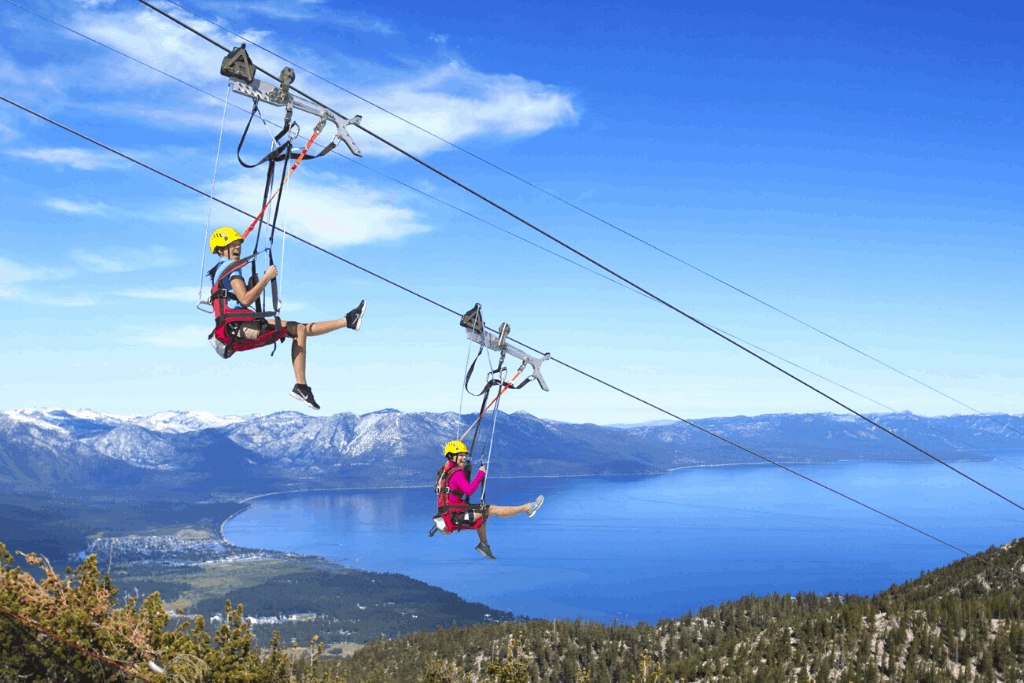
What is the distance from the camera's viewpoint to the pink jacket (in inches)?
532

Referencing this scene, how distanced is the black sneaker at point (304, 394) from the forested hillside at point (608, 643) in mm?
8895

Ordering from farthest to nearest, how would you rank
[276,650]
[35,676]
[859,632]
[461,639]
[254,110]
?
1. [461,639]
2. [859,632]
3. [276,650]
4. [35,676]
5. [254,110]

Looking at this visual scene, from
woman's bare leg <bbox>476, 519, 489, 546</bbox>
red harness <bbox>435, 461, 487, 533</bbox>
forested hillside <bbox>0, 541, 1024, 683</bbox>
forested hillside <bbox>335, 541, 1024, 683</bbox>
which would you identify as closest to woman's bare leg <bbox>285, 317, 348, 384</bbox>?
red harness <bbox>435, 461, 487, 533</bbox>

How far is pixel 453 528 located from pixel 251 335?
5.38m

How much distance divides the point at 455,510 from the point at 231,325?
5.49 meters

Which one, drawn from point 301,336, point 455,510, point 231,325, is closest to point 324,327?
point 301,336

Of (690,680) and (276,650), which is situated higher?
(276,650)

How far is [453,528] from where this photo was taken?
43.7 feet

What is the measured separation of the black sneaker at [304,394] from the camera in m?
10.1

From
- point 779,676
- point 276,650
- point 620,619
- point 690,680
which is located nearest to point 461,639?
point 690,680

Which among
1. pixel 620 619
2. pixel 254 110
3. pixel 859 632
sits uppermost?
pixel 254 110

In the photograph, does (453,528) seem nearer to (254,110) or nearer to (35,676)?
(254,110)

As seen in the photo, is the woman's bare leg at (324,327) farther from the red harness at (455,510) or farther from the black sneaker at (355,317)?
the red harness at (455,510)

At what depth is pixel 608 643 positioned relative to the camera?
9250 centimetres
